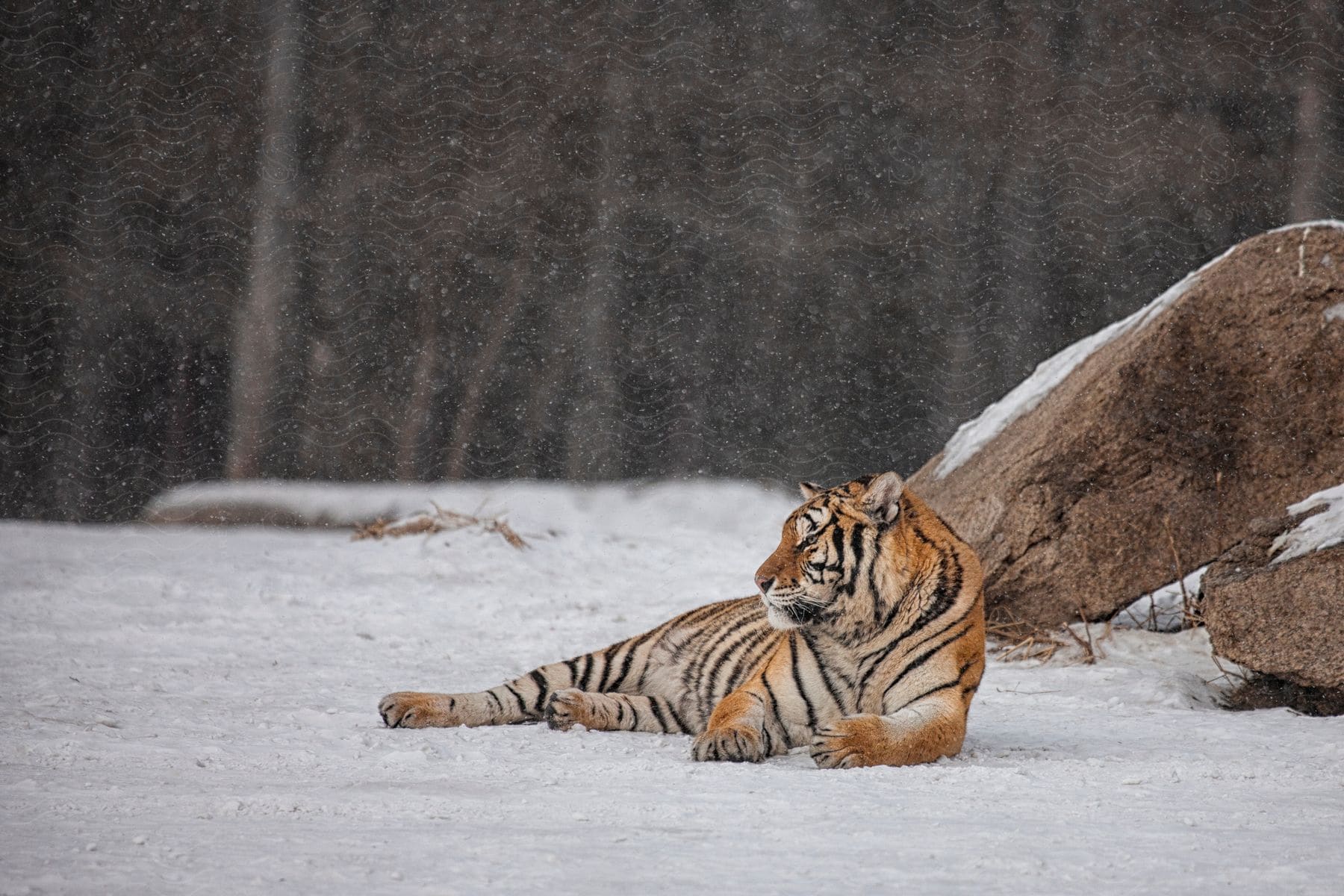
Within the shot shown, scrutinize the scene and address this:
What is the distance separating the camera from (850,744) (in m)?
2.53

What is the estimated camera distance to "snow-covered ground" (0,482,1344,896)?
66.8 inches

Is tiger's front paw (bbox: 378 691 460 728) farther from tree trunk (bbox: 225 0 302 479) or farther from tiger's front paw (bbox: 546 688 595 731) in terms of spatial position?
tree trunk (bbox: 225 0 302 479)

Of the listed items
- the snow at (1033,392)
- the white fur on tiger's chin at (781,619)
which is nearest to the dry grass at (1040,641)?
the snow at (1033,392)

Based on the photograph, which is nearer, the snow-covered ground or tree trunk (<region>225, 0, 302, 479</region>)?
the snow-covered ground

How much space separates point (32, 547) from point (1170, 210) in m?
8.01

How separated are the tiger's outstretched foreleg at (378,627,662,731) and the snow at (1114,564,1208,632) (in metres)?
1.95

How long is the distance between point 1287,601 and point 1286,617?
0.14 ft

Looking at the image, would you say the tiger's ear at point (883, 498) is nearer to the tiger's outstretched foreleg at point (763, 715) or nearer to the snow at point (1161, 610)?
the tiger's outstretched foreleg at point (763, 715)

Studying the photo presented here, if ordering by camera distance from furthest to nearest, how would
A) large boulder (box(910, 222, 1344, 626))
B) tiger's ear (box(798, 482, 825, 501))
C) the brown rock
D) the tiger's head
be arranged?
large boulder (box(910, 222, 1344, 626)) → the brown rock → tiger's ear (box(798, 482, 825, 501)) → the tiger's head

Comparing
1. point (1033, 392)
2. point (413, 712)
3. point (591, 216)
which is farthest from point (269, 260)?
point (413, 712)

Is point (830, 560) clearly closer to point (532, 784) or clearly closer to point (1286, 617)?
point (532, 784)

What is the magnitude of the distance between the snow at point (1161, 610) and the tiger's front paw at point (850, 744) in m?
2.19

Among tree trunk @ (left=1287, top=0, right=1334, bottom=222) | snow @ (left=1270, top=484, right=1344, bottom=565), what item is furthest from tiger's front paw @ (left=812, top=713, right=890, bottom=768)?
tree trunk @ (left=1287, top=0, right=1334, bottom=222)

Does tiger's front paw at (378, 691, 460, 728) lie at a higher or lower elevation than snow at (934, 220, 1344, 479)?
lower
